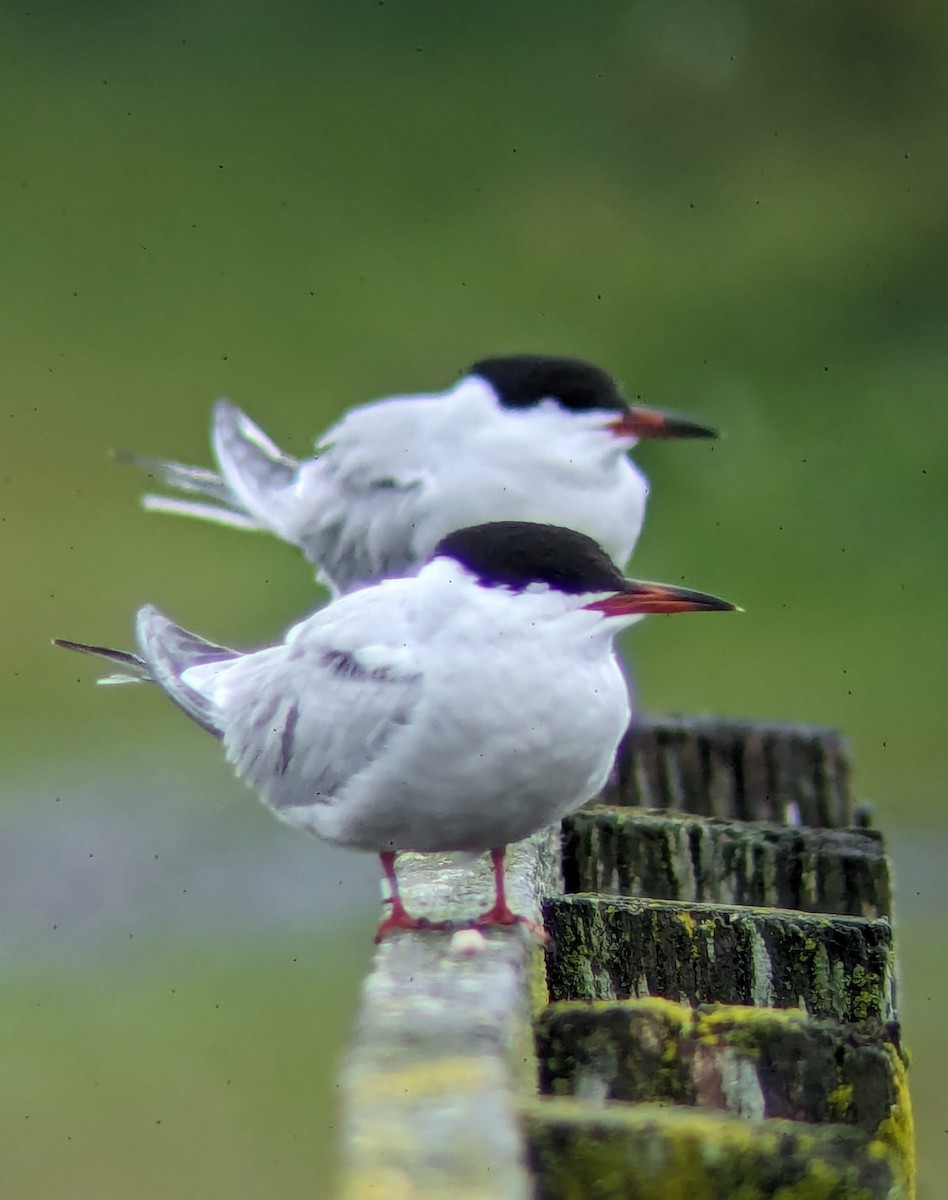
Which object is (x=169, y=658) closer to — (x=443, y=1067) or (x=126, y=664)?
(x=126, y=664)

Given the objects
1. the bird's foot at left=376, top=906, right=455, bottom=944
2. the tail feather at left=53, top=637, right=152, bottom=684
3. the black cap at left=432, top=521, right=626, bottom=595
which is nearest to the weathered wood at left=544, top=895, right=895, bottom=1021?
the bird's foot at left=376, top=906, right=455, bottom=944

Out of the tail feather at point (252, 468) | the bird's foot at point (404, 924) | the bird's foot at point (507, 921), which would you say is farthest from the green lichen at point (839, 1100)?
the tail feather at point (252, 468)

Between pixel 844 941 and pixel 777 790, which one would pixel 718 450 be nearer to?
pixel 777 790

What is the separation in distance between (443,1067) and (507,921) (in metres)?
0.58

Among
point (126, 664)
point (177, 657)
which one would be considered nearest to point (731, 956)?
point (177, 657)

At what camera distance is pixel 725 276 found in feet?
34.1

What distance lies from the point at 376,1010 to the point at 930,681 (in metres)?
7.74

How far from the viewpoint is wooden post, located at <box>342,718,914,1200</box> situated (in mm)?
1261

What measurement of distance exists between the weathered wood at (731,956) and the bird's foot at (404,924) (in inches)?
9.1

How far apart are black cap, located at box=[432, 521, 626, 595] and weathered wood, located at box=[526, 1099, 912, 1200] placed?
3.70 ft

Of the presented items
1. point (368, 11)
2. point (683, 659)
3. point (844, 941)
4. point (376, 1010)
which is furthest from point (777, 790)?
point (368, 11)

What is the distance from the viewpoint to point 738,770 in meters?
2.87

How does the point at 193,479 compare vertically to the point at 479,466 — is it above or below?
above

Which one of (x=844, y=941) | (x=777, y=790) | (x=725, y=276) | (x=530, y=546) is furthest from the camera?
(x=725, y=276)
